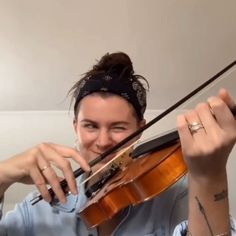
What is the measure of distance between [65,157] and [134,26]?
72cm

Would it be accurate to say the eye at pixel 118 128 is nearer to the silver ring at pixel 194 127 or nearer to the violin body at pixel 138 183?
the violin body at pixel 138 183

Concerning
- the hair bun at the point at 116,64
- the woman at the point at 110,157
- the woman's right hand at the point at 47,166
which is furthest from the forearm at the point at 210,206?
the hair bun at the point at 116,64

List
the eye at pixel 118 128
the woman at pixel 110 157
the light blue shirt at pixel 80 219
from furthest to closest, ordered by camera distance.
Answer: the eye at pixel 118 128 → the light blue shirt at pixel 80 219 → the woman at pixel 110 157

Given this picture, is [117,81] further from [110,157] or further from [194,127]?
[194,127]

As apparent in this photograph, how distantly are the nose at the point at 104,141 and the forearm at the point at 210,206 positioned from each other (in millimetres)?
383

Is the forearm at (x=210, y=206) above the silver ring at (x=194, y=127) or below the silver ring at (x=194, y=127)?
below

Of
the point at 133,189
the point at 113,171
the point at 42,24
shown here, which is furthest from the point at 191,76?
the point at 133,189

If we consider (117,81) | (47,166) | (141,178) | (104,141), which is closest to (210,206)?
(141,178)

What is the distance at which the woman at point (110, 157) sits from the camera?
1.80ft

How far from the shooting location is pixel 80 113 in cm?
102

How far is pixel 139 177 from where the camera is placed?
694 millimetres

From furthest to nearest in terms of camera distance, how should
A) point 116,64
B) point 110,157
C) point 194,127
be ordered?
point 116,64, point 110,157, point 194,127

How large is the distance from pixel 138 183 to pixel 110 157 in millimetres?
158

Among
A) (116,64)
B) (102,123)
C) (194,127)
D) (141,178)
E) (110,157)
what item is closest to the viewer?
(194,127)
